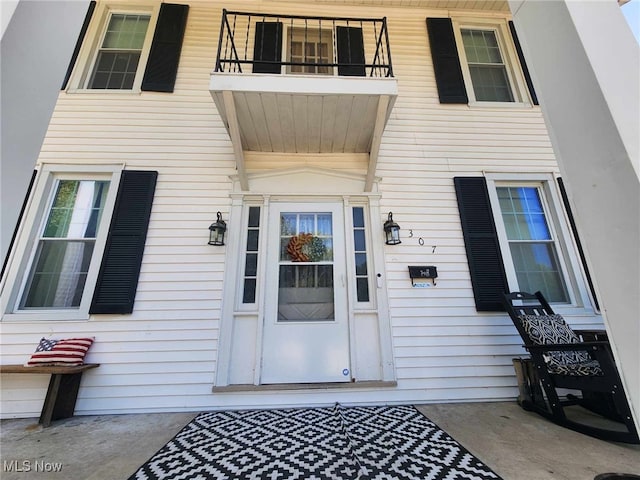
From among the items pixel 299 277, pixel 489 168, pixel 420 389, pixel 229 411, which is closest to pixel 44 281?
pixel 229 411

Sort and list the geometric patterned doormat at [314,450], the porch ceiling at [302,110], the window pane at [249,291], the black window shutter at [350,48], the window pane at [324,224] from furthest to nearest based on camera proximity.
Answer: the black window shutter at [350,48] < the window pane at [324,224] < the window pane at [249,291] < the porch ceiling at [302,110] < the geometric patterned doormat at [314,450]

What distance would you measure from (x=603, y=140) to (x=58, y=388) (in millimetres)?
3624

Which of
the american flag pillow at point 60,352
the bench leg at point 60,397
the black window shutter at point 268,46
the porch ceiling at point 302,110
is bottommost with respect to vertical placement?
the bench leg at point 60,397

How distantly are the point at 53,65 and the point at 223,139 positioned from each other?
93.1 inches

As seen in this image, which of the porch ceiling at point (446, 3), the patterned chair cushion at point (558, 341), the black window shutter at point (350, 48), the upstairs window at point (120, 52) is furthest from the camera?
the porch ceiling at point (446, 3)

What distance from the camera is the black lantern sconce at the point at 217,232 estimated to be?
282cm

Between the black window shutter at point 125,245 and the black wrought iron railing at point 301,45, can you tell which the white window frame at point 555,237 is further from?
the black window shutter at point 125,245

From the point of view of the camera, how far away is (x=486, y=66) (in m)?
3.83

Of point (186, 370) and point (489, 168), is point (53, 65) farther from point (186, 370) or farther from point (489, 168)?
point (489, 168)

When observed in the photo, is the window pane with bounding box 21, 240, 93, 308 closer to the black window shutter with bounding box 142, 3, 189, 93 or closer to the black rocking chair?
the black window shutter with bounding box 142, 3, 189, 93

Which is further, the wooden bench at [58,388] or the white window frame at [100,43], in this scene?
the white window frame at [100,43]

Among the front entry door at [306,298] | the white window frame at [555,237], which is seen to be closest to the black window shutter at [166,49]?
the front entry door at [306,298]

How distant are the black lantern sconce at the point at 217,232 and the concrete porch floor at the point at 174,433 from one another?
157 centimetres

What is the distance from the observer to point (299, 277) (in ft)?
9.57
